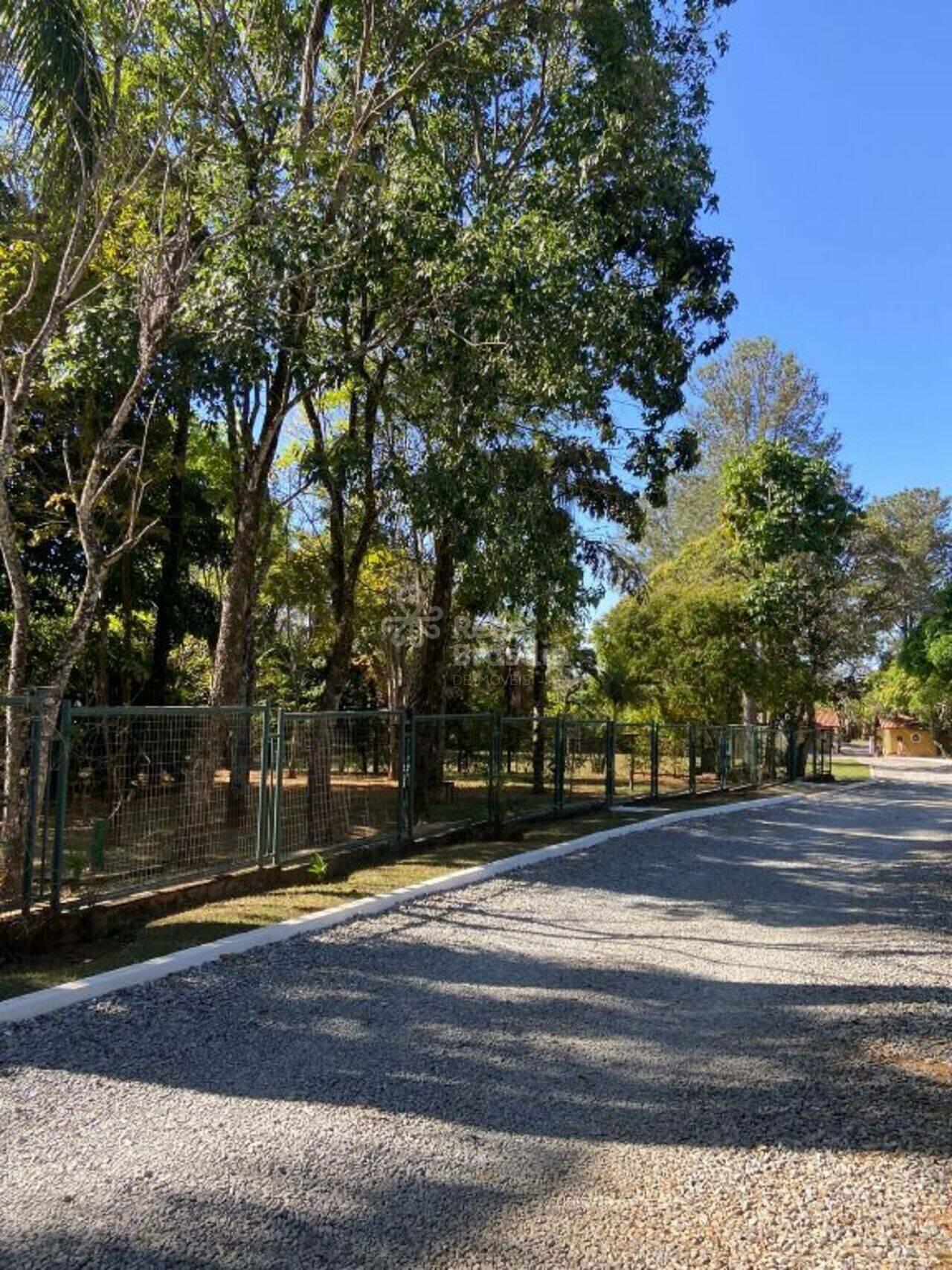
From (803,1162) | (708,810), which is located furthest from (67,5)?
(708,810)

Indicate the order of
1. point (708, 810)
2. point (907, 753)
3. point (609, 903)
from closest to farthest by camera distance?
1. point (609, 903)
2. point (708, 810)
3. point (907, 753)

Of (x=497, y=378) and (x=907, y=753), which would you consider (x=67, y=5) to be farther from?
(x=907, y=753)

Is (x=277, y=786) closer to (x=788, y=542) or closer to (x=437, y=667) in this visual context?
(x=437, y=667)

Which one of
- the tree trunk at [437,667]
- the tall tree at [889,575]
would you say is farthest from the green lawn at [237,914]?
the tall tree at [889,575]

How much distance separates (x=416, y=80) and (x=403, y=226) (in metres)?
2.37

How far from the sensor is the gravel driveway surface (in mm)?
3396

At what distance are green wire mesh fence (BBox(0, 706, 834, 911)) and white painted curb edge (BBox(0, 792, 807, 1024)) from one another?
1090 mm

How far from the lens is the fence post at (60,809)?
22.9 ft

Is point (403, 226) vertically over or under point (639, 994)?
over

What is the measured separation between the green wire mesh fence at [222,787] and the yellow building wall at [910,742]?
6925 cm

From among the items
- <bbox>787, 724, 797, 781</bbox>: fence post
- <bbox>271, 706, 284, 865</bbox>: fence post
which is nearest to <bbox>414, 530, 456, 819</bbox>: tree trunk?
<bbox>271, 706, 284, 865</bbox>: fence post

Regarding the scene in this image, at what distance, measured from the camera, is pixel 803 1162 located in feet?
13.2

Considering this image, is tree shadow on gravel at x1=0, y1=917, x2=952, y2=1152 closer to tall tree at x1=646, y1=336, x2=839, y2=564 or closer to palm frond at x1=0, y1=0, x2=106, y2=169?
palm frond at x1=0, y1=0, x2=106, y2=169

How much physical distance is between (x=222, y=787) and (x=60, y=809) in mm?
2094
